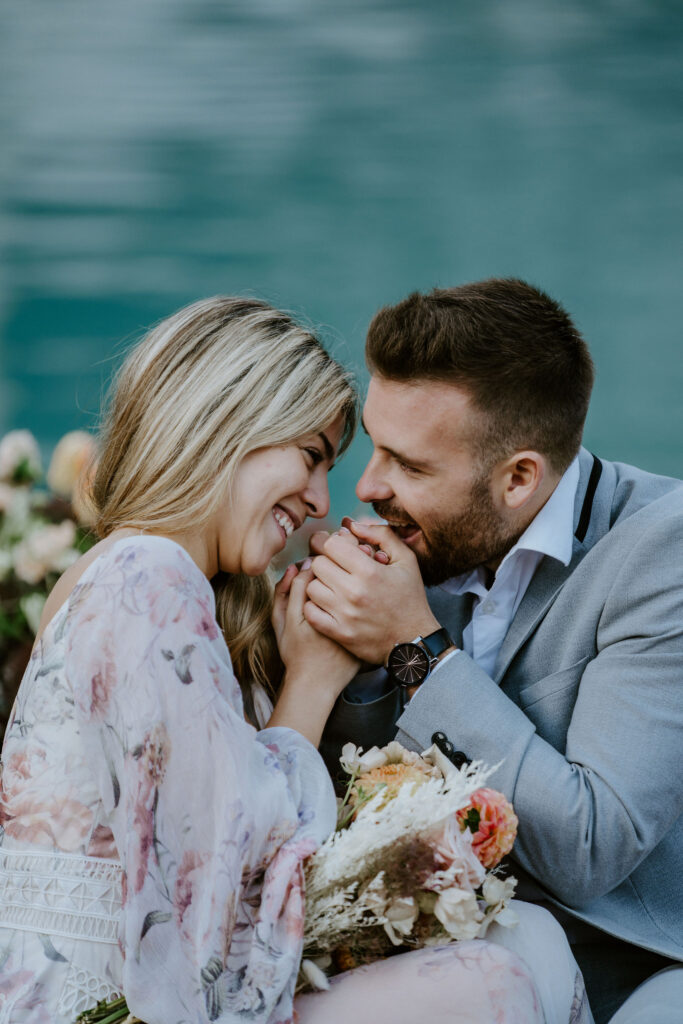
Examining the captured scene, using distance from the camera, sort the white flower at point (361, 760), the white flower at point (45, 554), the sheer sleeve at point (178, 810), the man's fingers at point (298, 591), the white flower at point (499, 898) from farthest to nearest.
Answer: the white flower at point (45, 554)
the man's fingers at point (298, 591)
the white flower at point (361, 760)
the white flower at point (499, 898)
the sheer sleeve at point (178, 810)

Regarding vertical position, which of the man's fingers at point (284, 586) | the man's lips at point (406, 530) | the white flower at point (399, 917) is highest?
the man's lips at point (406, 530)

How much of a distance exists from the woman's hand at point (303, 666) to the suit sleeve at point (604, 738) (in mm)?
167

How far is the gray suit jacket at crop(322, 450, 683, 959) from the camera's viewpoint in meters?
1.87

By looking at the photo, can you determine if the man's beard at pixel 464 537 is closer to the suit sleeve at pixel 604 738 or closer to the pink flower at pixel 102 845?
the suit sleeve at pixel 604 738

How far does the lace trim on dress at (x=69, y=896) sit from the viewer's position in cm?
155

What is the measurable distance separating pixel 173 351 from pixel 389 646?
2.43 feet

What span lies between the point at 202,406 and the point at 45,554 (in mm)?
1196

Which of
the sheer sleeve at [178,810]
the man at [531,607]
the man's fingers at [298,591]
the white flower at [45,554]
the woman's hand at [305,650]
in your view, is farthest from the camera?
the white flower at [45,554]

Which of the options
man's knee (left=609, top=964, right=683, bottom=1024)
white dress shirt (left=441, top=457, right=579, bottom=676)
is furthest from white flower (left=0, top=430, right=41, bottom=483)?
man's knee (left=609, top=964, right=683, bottom=1024)


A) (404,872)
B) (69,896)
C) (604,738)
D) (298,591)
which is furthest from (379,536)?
(69,896)

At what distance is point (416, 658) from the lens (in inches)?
81.0

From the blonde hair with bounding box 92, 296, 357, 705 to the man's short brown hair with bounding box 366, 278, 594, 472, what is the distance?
196mm

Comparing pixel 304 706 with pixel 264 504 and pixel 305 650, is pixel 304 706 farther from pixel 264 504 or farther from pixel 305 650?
pixel 264 504

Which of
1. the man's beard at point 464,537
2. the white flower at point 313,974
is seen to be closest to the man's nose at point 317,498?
the man's beard at point 464,537
